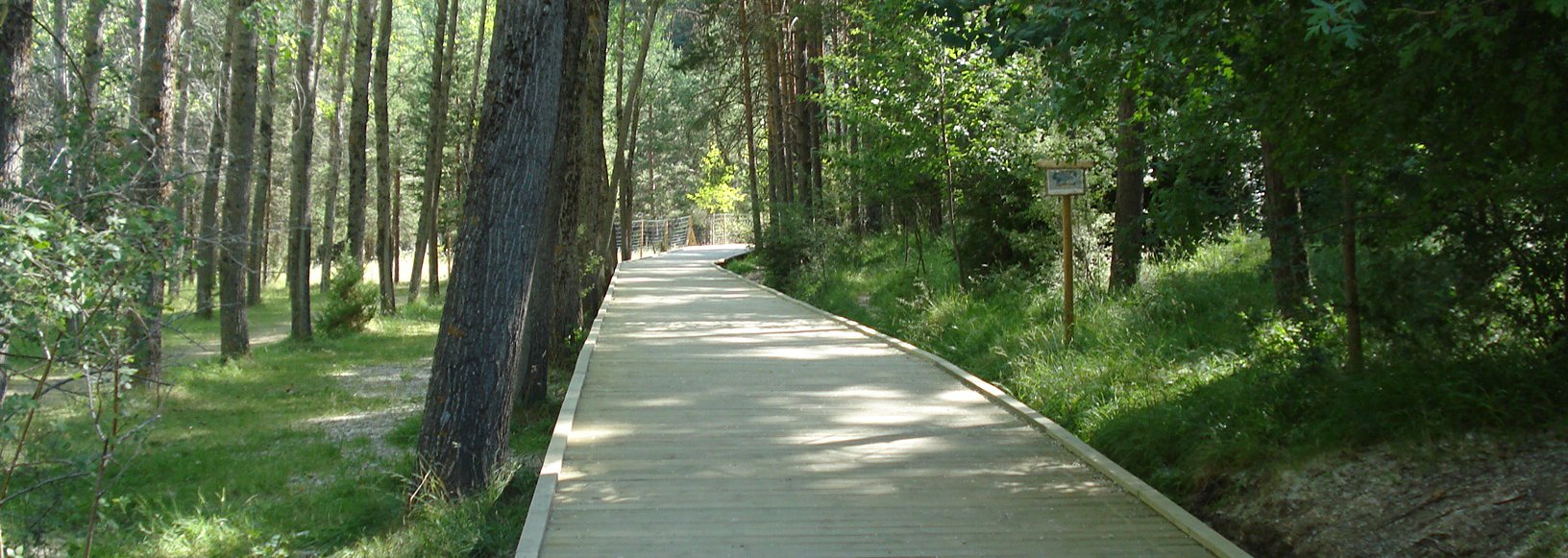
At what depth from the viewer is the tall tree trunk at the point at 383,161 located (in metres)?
21.6

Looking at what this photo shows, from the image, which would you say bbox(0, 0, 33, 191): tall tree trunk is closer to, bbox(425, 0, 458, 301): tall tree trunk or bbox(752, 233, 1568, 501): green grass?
bbox(752, 233, 1568, 501): green grass

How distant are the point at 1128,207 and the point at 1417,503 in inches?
343

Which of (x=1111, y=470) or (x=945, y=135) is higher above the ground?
(x=945, y=135)

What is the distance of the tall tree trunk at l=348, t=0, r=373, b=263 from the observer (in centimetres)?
1883

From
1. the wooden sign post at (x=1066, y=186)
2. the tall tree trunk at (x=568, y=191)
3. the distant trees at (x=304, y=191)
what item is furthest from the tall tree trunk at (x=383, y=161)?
the wooden sign post at (x=1066, y=186)

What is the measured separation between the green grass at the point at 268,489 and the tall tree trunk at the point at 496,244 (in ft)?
1.23

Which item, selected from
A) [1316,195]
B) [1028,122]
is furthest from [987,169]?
[1316,195]

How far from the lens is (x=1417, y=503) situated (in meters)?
5.30

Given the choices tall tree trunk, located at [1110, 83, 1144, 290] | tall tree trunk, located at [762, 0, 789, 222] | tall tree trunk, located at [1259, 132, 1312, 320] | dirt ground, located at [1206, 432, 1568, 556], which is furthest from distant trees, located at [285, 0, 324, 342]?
dirt ground, located at [1206, 432, 1568, 556]

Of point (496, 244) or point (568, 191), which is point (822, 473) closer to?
point (496, 244)

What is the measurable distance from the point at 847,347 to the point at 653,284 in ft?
44.6

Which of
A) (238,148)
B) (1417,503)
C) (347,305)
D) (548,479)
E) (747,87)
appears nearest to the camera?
(1417,503)

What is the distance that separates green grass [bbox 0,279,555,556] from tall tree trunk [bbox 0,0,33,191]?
172cm

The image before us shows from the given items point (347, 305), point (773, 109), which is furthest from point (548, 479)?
point (773, 109)
